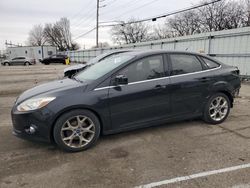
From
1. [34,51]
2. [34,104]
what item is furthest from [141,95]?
[34,51]

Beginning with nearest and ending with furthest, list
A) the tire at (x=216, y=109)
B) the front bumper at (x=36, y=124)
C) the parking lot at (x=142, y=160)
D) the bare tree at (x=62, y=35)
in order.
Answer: the parking lot at (x=142, y=160), the front bumper at (x=36, y=124), the tire at (x=216, y=109), the bare tree at (x=62, y=35)

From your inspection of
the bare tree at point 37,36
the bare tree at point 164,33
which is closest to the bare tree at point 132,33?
the bare tree at point 164,33

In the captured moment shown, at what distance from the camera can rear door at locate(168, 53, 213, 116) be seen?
161 inches

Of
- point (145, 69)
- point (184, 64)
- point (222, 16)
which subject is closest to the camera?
point (145, 69)

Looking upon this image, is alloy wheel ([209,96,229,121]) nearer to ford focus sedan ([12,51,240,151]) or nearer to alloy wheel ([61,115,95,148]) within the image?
ford focus sedan ([12,51,240,151])

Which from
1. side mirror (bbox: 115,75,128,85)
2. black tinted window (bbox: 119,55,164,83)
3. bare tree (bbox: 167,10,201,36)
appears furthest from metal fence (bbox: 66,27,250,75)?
bare tree (bbox: 167,10,201,36)

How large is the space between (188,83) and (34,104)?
270cm

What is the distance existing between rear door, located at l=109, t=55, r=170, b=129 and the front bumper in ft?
3.25

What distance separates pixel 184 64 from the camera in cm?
427

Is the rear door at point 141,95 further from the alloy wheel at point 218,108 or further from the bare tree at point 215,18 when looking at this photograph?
the bare tree at point 215,18

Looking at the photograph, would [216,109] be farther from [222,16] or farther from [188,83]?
[222,16]

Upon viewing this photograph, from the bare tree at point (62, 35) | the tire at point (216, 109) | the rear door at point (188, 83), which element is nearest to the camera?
the rear door at point (188, 83)

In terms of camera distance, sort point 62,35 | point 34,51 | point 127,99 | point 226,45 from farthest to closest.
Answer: point 62,35 < point 34,51 < point 226,45 < point 127,99

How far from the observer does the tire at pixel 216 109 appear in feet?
14.7
